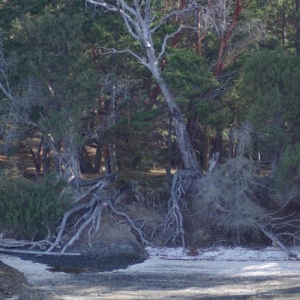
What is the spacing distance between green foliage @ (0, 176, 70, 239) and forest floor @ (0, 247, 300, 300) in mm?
1499

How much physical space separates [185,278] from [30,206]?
23.4 ft

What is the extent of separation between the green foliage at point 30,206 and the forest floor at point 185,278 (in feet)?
4.92

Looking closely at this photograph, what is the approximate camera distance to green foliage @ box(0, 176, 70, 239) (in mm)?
24156

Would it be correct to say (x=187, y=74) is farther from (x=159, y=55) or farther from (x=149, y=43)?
(x=149, y=43)

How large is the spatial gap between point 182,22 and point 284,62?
6.03m

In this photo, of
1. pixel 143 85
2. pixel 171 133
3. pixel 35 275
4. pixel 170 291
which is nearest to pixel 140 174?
pixel 171 133

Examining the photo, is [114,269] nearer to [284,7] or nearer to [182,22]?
[182,22]

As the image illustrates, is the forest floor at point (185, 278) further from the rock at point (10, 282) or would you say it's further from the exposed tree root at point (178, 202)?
the exposed tree root at point (178, 202)

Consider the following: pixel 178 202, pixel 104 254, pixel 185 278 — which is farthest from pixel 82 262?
pixel 178 202

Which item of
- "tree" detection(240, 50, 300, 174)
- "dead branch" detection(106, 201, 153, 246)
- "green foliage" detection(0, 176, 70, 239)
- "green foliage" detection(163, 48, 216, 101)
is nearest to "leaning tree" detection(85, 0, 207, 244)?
"green foliage" detection(163, 48, 216, 101)

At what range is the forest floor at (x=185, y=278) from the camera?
55.3 feet

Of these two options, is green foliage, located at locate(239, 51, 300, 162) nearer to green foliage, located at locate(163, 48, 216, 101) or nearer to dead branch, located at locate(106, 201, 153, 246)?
green foliage, located at locate(163, 48, 216, 101)

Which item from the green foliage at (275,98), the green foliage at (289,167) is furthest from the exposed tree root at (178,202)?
the green foliage at (289,167)

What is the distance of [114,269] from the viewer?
21.4 metres
